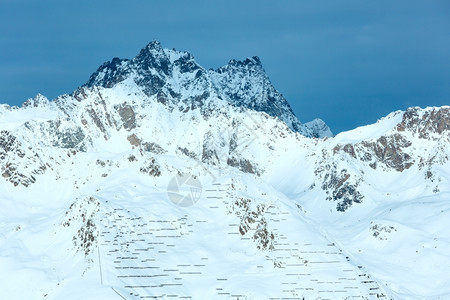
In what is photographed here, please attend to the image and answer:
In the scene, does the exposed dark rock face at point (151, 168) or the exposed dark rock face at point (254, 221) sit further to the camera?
the exposed dark rock face at point (151, 168)

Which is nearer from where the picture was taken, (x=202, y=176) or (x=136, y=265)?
(x=136, y=265)

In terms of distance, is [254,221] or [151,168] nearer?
[254,221]

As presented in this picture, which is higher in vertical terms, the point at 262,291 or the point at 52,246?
the point at 52,246

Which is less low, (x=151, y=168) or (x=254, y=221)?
(x=151, y=168)

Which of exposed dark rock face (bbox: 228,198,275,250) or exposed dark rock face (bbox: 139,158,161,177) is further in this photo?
exposed dark rock face (bbox: 139,158,161,177)

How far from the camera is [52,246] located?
16750 centimetres

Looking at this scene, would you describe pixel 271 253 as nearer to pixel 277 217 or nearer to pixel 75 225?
pixel 277 217

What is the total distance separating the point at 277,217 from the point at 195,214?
18118 millimetres

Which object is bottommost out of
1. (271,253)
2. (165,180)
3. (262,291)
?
Result: (262,291)

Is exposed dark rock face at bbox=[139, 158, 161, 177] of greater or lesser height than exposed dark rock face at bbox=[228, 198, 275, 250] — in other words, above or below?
above

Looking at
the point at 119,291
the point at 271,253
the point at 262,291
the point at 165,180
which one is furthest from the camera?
the point at 165,180

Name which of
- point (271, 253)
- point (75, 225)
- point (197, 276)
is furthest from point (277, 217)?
point (75, 225)

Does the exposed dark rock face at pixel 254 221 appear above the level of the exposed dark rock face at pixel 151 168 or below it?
below

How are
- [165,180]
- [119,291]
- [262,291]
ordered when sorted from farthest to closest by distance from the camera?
1. [165,180]
2. [262,291]
3. [119,291]
